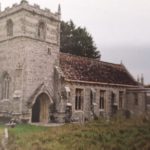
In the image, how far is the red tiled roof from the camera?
34.2 meters

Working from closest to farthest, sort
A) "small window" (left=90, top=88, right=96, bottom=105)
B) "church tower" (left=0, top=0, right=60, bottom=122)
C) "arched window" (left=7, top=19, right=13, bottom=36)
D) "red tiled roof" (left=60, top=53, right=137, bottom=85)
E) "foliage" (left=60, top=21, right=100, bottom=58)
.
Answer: "church tower" (left=0, top=0, right=60, bottom=122)
"arched window" (left=7, top=19, right=13, bottom=36)
"red tiled roof" (left=60, top=53, right=137, bottom=85)
"small window" (left=90, top=88, right=96, bottom=105)
"foliage" (left=60, top=21, right=100, bottom=58)

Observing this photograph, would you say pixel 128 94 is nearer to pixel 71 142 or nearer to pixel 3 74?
pixel 3 74

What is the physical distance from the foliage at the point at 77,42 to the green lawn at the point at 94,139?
3297cm

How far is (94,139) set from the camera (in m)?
16.0

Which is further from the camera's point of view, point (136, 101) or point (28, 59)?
point (136, 101)

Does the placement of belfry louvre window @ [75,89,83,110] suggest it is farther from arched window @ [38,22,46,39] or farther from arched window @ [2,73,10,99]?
arched window @ [2,73,10,99]

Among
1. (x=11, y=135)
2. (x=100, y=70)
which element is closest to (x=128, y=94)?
(x=100, y=70)

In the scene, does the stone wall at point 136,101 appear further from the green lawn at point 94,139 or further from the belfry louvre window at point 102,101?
the green lawn at point 94,139

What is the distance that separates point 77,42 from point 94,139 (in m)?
36.1

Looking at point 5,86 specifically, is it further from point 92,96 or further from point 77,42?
point 77,42

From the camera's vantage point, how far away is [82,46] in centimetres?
5134

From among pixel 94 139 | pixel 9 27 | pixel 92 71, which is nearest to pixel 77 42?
pixel 92 71

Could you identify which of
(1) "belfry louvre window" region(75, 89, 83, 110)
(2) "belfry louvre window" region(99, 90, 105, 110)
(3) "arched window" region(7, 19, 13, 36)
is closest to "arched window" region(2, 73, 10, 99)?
(3) "arched window" region(7, 19, 13, 36)

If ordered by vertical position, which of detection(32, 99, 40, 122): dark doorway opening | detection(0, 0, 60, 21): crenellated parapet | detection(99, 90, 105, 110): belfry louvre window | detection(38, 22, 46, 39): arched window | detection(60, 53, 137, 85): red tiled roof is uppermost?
detection(0, 0, 60, 21): crenellated parapet
